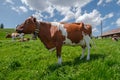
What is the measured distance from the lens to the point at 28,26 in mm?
11273

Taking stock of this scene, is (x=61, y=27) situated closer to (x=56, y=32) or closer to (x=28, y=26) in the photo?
(x=56, y=32)

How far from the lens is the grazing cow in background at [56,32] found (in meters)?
11.3

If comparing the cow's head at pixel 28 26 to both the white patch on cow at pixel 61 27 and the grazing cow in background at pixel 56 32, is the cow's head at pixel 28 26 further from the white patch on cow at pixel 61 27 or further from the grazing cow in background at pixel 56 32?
the white patch on cow at pixel 61 27

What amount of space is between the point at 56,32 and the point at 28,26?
140cm

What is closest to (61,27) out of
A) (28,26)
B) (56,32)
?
(56,32)

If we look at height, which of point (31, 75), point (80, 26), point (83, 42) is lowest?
point (31, 75)

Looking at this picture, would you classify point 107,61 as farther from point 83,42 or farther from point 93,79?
point 83,42

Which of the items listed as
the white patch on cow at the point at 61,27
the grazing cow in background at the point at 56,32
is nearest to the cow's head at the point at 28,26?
the grazing cow in background at the point at 56,32

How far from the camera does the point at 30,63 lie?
1352 cm

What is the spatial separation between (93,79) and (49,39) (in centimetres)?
359

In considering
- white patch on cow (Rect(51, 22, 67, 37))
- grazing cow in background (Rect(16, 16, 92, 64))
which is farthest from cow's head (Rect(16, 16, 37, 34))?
white patch on cow (Rect(51, 22, 67, 37))

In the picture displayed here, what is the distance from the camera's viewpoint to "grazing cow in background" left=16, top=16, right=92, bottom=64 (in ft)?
37.2

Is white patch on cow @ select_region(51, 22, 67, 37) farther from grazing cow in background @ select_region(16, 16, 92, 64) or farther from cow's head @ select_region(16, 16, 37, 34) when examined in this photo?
cow's head @ select_region(16, 16, 37, 34)

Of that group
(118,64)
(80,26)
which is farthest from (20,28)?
(118,64)
